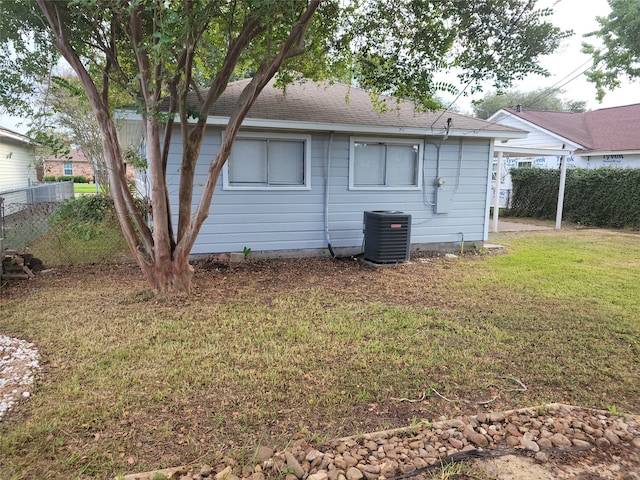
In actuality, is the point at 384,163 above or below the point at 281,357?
above

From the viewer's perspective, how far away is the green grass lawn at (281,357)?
105 inches

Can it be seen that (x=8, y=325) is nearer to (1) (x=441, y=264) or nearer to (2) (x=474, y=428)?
(2) (x=474, y=428)

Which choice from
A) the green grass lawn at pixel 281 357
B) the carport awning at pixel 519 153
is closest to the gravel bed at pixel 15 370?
the green grass lawn at pixel 281 357

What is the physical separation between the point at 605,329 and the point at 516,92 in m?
43.0

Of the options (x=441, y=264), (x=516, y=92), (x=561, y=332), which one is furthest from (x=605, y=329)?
(x=516, y=92)

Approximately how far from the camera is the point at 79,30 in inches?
208

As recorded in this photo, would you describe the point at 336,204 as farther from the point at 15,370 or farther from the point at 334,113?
the point at 15,370

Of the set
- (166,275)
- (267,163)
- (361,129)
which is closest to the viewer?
(166,275)

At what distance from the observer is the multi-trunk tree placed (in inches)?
192

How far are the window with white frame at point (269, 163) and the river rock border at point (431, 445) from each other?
18.8 feet

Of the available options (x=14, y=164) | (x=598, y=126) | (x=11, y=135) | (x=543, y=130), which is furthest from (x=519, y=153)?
(x=14, y=164)

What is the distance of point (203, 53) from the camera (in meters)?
6.73

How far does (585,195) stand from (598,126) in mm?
6600

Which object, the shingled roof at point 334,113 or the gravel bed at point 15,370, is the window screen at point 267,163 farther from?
the gravel bed at point 15,370
